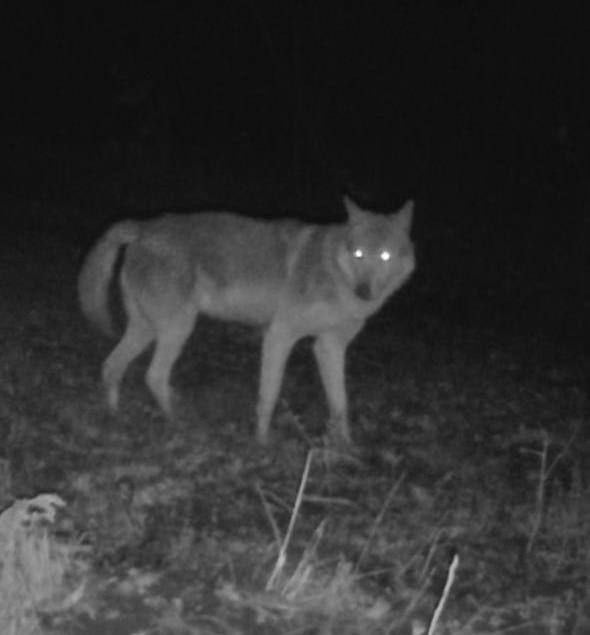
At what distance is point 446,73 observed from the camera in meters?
29.6

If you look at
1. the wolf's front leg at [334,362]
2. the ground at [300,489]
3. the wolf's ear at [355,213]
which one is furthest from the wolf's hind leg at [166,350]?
the wolf's ear at [355,213]

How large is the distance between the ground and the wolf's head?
95cm

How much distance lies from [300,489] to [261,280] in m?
3.69

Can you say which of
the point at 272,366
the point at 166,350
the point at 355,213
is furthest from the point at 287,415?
the point at 355,213

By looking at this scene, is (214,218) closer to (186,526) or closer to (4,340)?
(4,340)

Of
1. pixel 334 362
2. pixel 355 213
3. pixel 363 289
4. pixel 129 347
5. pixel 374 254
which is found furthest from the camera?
pixel 129 347

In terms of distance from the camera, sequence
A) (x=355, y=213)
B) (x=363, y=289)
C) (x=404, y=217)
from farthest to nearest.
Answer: (x=404, y=217) → (x=355, y=213) → (x=363, y=289)

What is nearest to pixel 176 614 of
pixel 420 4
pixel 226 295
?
pixel 226 295

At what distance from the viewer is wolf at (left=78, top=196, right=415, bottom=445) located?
353 inches

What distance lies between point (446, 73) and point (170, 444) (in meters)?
22.5

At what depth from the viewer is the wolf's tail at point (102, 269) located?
9188 mm

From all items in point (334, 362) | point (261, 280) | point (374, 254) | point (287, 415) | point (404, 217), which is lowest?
point (287, 415)

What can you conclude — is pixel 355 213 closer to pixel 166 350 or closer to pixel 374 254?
pixel 374 254

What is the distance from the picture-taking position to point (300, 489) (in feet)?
18.2
